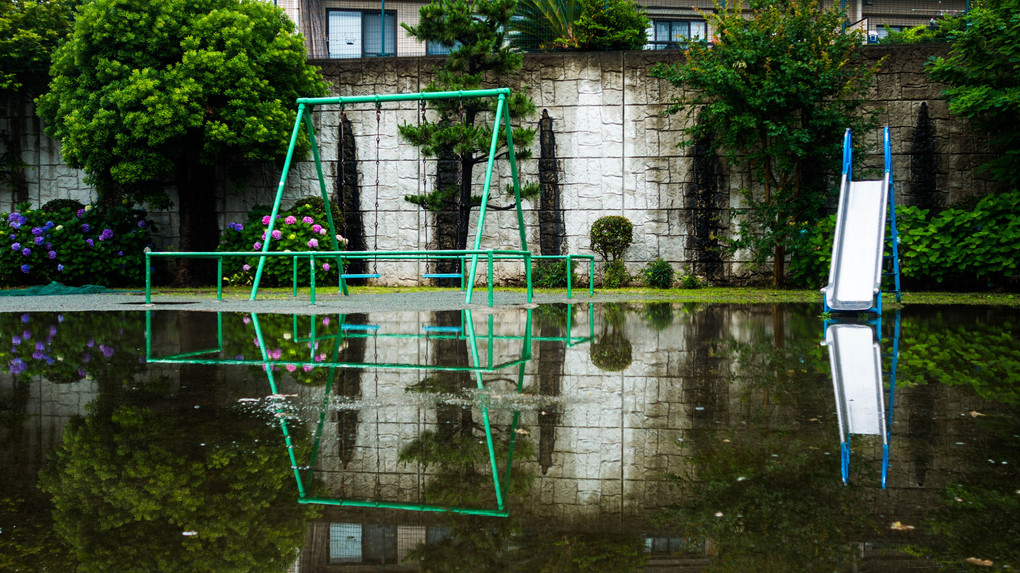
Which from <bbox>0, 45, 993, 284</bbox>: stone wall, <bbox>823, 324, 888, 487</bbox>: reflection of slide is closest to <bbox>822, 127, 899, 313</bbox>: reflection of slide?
<bbox>823, 324, 888, 487</bbox>: reflection of slide

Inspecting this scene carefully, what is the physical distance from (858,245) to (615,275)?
184 inches

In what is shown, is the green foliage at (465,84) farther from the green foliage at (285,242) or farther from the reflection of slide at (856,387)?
the reflection of slide at (856,387)

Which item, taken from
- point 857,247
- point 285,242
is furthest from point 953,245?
point 285,242

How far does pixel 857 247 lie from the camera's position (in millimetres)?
9211

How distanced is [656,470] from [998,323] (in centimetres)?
595

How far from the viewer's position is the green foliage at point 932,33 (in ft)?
40.6

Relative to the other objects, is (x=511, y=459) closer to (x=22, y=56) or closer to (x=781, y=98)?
(x=781, y=98)

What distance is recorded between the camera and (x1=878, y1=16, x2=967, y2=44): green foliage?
12374mm

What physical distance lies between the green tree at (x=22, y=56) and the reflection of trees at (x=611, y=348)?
1148 centimetres

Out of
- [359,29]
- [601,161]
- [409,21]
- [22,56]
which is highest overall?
[409,21]

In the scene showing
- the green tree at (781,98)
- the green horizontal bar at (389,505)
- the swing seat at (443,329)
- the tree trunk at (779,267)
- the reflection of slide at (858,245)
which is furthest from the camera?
the tree trunk at (779,267)

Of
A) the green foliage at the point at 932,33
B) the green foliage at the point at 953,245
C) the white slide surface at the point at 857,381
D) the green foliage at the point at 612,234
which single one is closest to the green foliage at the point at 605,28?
the green foliage at the point at 612,234

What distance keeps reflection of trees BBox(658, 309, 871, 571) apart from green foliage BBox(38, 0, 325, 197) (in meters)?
10.8

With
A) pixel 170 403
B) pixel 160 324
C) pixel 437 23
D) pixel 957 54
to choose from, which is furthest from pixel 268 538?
pixel 957 54
